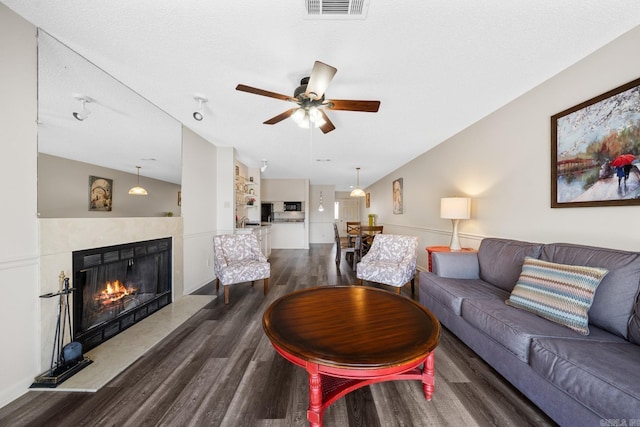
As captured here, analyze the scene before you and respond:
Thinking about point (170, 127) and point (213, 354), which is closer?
point (213, 354)


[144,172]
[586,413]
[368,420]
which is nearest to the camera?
[586,413]

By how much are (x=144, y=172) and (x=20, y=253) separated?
1263mm

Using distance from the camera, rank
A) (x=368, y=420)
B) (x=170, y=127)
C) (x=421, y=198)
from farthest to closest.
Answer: (x=421, y=198) → (x=170, y=127) → (x=368, y=420)

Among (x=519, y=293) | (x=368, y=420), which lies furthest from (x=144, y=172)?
(x=519, y=293)

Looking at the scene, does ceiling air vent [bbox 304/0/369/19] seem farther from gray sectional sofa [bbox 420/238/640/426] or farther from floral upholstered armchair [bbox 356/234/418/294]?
floral upholstered armchair [bbox 356/234/418/294]

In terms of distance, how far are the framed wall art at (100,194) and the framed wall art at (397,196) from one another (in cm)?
564

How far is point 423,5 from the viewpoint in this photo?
4.45 feet

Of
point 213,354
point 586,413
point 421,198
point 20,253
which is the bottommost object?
point 213,354

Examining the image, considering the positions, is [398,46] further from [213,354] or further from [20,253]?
[20,253]

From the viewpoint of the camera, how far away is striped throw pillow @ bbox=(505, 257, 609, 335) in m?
1.39

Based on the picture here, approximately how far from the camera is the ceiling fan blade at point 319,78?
1.52 meters

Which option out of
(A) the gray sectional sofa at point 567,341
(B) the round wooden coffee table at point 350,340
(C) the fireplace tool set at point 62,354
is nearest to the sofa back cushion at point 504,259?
(A) the gray sectional sofa at point 567,341

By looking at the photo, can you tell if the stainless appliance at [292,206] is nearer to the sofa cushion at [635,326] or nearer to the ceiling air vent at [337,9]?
the ceiling air vent at [337,9]

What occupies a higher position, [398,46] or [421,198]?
[398,46]
